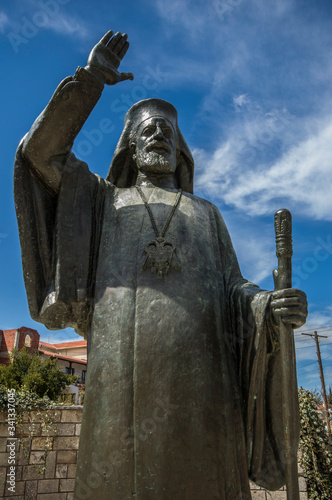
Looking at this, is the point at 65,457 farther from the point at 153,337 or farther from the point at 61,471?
the point at 153,337

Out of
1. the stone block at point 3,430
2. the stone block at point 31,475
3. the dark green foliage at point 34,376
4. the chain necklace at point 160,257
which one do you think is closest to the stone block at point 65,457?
the stone block at point 31,475

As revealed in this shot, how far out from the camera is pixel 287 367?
2.51 meters

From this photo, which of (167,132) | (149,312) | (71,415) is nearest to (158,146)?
(167,132)

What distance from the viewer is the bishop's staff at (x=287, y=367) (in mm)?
2365

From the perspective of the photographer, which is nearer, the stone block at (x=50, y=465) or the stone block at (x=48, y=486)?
the stone block at (x=48, y=486)

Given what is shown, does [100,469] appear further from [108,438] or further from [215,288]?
[215,288]

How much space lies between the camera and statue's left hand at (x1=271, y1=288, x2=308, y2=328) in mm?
2566

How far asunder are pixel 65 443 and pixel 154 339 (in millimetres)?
8655

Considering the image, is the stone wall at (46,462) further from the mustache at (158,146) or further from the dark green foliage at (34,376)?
the dark green foliage at (34,376)

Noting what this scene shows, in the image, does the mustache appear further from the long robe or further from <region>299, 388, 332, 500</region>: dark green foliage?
<region>299, 388, 332, 500</region>: dark green foliage

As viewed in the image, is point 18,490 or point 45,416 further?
point 45,416

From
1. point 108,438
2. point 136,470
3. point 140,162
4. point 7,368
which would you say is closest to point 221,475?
point 136,470

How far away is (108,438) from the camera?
244cm

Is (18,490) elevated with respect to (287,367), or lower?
lower
